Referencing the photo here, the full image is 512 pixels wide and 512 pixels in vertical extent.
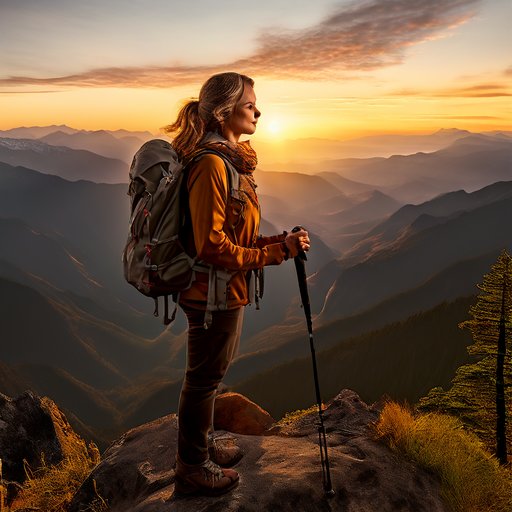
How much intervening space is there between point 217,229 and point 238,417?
839 cm

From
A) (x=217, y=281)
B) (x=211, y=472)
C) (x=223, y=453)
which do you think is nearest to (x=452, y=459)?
(x=223, y=453)

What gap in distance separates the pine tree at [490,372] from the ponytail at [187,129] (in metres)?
10.1

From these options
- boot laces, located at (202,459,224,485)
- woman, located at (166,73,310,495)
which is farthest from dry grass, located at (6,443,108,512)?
woman, located at (166,73,310,495)

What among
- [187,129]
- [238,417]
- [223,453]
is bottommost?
[238,417]

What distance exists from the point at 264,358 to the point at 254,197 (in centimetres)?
15010

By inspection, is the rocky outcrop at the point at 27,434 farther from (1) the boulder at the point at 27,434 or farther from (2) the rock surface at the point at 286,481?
(2) the rock surface at the point at 286,481

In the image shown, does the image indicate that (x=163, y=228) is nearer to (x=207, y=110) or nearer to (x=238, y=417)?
(x=207, y=110)

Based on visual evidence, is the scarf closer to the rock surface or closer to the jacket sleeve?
the jacket sleeve

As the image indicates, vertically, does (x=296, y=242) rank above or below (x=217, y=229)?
below

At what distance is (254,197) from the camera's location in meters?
4.00

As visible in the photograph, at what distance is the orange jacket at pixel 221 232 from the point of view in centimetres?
363

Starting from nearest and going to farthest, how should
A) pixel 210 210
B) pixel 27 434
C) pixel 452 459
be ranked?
pixel 210 210 → pixel 452 459 → pixel 27 434

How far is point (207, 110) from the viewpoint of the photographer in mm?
3939

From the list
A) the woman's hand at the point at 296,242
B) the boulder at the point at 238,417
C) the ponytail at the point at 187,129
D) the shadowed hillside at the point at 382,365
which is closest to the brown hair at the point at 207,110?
the ponytail at the point at 187,129
